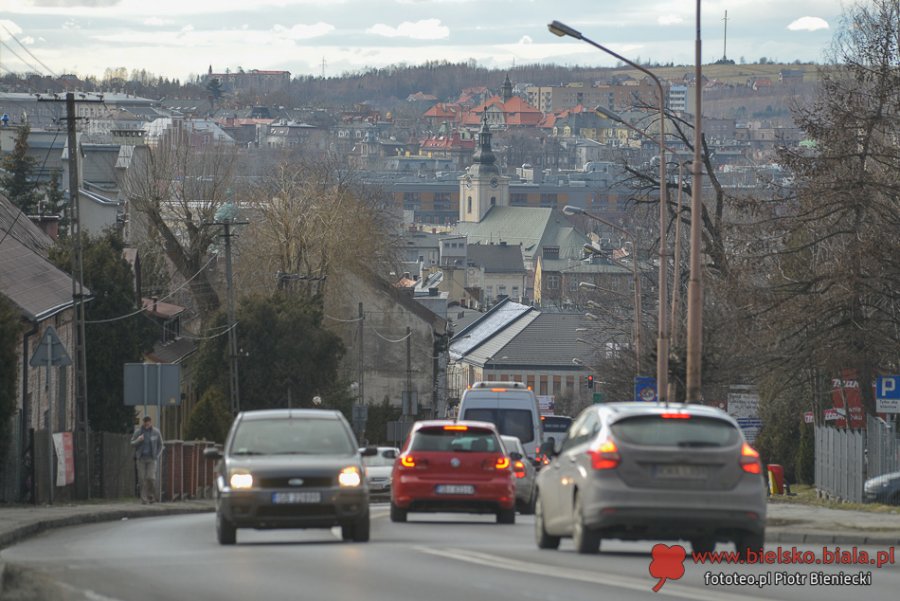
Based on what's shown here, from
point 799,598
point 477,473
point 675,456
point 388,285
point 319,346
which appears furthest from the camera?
point 388,285

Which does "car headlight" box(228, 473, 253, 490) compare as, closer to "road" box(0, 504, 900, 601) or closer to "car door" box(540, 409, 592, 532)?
"road" box(0, 504, 900, 601)

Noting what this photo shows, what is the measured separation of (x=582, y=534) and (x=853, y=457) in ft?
77.9

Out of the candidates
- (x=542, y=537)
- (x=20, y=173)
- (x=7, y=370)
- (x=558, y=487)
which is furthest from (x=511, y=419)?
(x=20, y=173)

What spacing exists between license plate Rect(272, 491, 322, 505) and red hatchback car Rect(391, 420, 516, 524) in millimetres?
5287

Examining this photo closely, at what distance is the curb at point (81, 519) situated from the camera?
21484mm

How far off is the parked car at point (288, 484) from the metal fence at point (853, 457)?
1960 centimetres

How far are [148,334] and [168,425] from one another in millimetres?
4669

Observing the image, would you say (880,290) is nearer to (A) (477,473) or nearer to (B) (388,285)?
(A) (477,473)

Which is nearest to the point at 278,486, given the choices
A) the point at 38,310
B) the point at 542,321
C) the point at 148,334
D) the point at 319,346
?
the point at 38,310

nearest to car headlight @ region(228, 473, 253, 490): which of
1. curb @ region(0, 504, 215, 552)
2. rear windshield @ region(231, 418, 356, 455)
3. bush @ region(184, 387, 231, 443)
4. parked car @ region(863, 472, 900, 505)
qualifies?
rear windshield @ region(231, 418, 356, 455)

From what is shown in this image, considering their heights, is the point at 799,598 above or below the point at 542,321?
above

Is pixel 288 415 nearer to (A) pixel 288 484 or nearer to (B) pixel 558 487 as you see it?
(A) pixel 288 484

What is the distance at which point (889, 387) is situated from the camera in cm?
3244

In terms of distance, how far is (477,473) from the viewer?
79.5 feet
